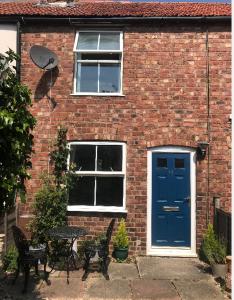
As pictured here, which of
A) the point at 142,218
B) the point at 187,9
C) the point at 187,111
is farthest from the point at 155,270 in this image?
the point at 187,9

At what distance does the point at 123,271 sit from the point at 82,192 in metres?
2.18

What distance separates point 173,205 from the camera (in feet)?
29.3

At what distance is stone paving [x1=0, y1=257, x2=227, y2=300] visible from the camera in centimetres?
629

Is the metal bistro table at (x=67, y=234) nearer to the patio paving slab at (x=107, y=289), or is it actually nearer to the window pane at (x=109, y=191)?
the patio paving slab at (x=107, y=289)

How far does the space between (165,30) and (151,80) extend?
1300 millimetres

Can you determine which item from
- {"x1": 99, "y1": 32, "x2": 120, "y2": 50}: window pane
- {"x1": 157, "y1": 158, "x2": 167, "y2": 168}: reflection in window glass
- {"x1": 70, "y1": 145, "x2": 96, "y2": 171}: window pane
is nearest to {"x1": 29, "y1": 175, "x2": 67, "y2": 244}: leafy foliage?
{"x1": 70, "y1": 145, "x2": 96, "y2": 171}: window pane

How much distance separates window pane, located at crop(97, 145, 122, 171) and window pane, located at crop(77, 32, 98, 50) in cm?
252

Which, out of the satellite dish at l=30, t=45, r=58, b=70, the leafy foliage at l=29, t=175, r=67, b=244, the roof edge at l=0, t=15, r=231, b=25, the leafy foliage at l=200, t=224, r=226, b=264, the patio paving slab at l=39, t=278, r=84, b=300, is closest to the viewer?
the patio paving slab at l=39, t=278, r=84, b=300

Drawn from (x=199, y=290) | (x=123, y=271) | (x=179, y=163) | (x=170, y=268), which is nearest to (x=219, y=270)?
(x=199, y=290)

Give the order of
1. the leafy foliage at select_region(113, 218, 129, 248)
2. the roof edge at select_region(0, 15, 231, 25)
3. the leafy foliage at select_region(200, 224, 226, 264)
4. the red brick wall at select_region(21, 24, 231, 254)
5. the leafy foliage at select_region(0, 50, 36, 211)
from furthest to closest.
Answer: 1. the roof edge at select_region(0, 15, 231, 25)
2. the red brick wall at select_region(21, 24, 231, 254)
3. the leafy foliage at select_region(113, 218, 129, 248)
4. the leafy foliage at select_region(200, 224, 226, 264)
5. the leafy foliage at select_region(0, 50, 36, 211)

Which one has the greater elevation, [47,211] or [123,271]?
[47,211]

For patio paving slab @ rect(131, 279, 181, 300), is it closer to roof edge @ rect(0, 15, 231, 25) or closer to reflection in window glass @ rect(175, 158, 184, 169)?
reflection in window glass @ rect(175, 158, 184, 169)

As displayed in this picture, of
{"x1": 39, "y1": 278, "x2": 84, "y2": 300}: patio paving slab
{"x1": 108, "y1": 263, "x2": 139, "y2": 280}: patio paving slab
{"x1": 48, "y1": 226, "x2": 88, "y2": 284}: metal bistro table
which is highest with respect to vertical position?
{"x1": 48, "y1": 226, "x2": 88, "y2": 284}: metal bistro table

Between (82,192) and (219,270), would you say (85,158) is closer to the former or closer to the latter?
(82,192)
